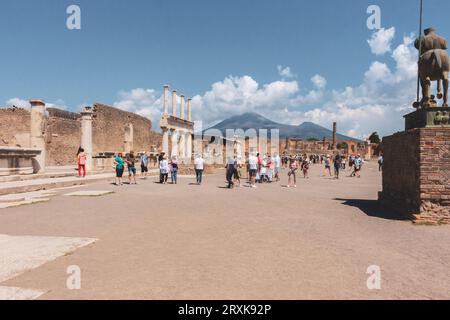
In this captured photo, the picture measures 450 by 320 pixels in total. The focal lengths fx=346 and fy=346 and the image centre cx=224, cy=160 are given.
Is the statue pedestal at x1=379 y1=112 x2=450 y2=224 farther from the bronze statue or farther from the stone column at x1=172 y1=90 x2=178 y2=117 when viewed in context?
the stone column at x1=172 y1=90 x2=178 y2=117

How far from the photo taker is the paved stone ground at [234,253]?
3.53 metres

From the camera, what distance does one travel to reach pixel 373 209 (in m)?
9.15

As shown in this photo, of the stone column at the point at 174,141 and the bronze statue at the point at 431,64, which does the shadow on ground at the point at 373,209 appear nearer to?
the bronze statue at the point at 431,64

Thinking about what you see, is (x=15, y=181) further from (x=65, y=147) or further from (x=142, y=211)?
(x=65, y=147)

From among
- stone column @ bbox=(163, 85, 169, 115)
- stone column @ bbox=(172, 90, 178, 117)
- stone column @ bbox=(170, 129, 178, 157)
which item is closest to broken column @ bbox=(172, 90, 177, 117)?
stone column @ bbox=(172, 90, 178, 117)

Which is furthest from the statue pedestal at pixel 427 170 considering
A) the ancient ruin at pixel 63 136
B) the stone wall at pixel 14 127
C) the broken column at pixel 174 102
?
the broken column at pixel 174 102

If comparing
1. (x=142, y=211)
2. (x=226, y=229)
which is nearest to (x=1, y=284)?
(x=226, y=229)

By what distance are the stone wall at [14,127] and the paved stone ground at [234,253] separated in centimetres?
2316

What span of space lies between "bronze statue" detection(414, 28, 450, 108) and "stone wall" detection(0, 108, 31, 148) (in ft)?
95.1

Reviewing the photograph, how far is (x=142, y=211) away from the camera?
28.2 ft

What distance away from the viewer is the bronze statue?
8.46 metres

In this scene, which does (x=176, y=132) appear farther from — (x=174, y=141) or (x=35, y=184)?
(x=35, y=184)
